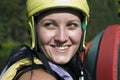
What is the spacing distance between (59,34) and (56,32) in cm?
3

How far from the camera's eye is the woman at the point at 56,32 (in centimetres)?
378

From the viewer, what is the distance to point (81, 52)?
4211 mm

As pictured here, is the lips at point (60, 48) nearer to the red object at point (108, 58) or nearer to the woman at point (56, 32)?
the woman at point (56, 32)

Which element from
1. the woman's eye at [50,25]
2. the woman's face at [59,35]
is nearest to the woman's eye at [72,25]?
the woman's face at [59,35]

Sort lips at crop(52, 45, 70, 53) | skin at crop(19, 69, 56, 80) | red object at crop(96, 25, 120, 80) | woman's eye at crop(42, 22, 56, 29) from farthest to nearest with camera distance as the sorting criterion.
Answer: red object at crop(96, 25, 120, 80) → lips at crop(52, 45, 70, 53) → woman's eye at crop(42, 22, 56, 29) → skin at crop(19, 69, 56, 80)

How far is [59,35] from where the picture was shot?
3789 mm

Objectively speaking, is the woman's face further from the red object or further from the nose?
the red object

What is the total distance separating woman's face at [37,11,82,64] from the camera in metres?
3.78

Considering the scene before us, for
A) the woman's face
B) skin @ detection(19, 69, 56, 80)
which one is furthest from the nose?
skin @ detection(19, 69, 56, 80)

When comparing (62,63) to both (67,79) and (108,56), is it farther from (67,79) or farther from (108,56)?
(108,56)

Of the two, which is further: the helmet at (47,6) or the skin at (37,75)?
the helmet at (47,6)

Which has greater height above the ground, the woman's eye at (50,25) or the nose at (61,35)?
the woman's eye at (50,25)

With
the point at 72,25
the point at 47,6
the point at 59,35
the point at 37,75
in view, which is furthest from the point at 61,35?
the point at 37,75

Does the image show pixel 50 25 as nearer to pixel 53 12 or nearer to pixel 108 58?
pixel 53 12
